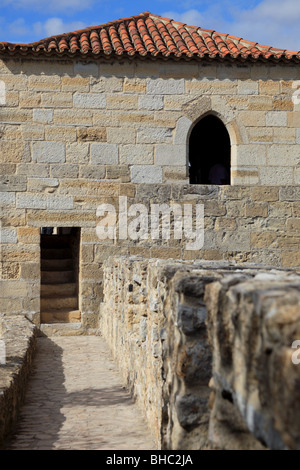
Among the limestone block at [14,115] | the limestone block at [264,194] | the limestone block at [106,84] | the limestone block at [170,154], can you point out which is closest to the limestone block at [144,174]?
the limestone block at [170,154]

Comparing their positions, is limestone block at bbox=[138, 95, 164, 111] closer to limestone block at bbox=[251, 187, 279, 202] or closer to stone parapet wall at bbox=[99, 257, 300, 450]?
limestone block at bbox=[251, 187, 279, 202]

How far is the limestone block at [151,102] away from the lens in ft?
31.7

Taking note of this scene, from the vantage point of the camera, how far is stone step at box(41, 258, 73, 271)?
10781 mm

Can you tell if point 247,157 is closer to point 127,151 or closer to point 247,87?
point 247,87

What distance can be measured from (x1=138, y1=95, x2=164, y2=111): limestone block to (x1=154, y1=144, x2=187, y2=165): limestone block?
0.60 metres

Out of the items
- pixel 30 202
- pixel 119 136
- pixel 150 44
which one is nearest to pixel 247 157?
pixel 119 136

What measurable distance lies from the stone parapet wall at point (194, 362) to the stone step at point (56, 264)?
5.70 metres

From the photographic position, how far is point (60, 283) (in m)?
10.4

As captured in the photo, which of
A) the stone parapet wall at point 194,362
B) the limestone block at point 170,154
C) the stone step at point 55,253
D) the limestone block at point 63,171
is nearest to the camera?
the stone parapet wall at point 194,362

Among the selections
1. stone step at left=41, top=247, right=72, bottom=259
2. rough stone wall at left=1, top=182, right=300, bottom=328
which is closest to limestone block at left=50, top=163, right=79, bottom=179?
rough stone wall at left=1, top=182, right=300, bottom=328

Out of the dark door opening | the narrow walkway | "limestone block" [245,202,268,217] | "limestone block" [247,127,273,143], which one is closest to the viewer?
the narrow walkway

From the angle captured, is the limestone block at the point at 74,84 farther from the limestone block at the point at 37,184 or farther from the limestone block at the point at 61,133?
the limestone block at the point at 37,184

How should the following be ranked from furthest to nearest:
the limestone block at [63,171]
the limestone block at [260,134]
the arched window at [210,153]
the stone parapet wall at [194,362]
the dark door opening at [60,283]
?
the arched window at [210,153], the limestone block at [260,134], the dark door opening at [60,283], the limestone block at [63,171], the stone parapet wall at [194,362]

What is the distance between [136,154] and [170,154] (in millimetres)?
519
